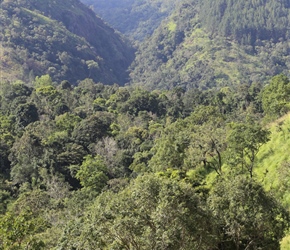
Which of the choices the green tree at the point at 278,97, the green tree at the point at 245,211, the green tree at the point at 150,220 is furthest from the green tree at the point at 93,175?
the green tree at the point at 150,220

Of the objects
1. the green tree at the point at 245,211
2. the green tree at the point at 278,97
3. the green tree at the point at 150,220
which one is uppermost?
the green tree at the point at 278,97

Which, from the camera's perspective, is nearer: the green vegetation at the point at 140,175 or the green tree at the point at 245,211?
the green vegetation at the point at 140,175

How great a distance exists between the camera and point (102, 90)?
134375 millimetres

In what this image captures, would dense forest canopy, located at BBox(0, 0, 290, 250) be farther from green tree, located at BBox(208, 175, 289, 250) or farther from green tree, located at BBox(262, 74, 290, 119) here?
green tree, located at BBox(262, 74, 290, 119)

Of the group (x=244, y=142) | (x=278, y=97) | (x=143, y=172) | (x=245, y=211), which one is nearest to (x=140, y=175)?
(x=245, y=211)

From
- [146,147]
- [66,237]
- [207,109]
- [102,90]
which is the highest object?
[207,109]

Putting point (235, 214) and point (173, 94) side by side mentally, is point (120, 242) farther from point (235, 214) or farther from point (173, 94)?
point (173, 94)

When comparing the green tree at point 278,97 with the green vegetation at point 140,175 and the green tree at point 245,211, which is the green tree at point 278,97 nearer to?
the green vegetation at point 140,175

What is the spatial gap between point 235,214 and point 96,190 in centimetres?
3970

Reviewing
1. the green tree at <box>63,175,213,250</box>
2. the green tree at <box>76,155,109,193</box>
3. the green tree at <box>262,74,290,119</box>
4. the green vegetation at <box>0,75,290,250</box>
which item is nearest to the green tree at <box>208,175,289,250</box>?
the green vegetation at <box>0,75,290,250</box>

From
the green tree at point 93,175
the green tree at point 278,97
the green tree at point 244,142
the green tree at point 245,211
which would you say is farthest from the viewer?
the green tree at point 93,175

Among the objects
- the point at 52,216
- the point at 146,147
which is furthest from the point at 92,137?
the point at 52,216

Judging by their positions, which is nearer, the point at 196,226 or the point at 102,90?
the point at 196,226

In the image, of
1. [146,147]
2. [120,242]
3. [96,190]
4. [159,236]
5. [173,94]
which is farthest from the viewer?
[173,94]
